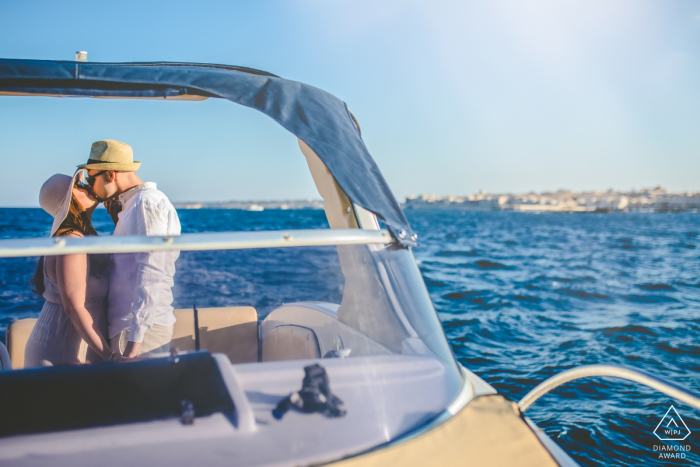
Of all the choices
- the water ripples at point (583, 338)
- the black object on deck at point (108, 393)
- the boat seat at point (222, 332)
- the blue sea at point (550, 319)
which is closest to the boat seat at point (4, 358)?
the boat seat at point (222, 332)

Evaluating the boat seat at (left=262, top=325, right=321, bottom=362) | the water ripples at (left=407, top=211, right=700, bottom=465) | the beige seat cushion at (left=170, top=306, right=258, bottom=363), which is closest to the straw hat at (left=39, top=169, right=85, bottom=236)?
the beige seat cushion at (left=170, top=306, right=258, bottom=363)

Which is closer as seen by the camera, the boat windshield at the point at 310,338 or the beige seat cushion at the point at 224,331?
the boat windshield at the point at 310,338

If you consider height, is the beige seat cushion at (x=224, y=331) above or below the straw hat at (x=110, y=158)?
below

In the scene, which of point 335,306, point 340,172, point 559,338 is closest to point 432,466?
point 335,306

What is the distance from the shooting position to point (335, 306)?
2.03 meters

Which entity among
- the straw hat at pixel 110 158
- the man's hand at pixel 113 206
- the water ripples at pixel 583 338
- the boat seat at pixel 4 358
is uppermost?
the straw hat at pixel 110 158

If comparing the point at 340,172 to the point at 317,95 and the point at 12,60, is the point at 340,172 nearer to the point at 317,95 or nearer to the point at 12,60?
the point at 317,95

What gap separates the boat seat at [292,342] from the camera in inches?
82.7

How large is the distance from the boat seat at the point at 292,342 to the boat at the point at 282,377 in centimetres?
1

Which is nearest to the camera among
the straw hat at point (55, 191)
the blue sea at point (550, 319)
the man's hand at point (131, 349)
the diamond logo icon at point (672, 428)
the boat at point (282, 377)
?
the boat at point (282, 377)

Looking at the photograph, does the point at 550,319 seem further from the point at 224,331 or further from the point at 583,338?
the point at 224,331

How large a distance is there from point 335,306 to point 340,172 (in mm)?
575

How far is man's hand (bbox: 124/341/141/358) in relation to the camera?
70.2 inches

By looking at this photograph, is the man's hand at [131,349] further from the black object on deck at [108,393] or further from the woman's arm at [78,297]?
the black object on deck at [108,393]
